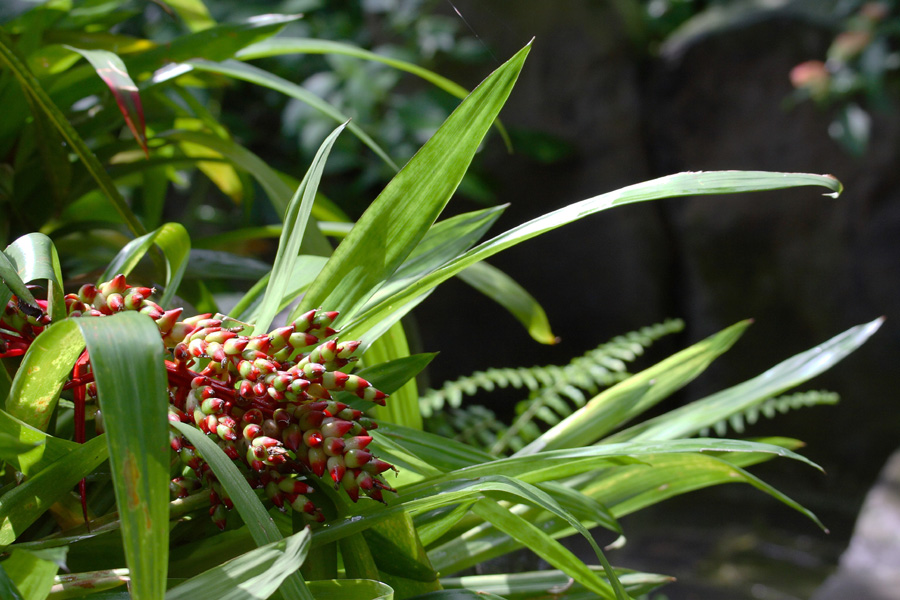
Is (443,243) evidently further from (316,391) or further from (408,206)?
(316,391)

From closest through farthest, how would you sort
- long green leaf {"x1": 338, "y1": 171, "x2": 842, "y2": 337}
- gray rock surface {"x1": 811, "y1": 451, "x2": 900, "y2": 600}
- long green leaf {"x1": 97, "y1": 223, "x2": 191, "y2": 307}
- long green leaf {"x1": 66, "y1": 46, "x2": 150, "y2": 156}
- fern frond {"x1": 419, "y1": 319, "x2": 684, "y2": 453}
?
long green leaf {"x1": 338, "y1": 171, "x2": 842, "y2": 337}, long green leaf {"x1": 97, "y1": 223, "x2": 191, "y2": 307}, long green leaf {"x1": 66, "y1": 46, "x2": 150, "y2": 156}, fern frond {"x1": 419, "y1": 319, "x2": 684, "y2": 453}, gray rock surface {"x1": 811, "y1": 451, "x2": 900, "y2": 600}

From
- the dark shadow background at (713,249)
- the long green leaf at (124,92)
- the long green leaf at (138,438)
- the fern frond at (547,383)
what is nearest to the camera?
the long green leaf at (138,438)

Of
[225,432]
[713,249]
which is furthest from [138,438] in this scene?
[713,249]

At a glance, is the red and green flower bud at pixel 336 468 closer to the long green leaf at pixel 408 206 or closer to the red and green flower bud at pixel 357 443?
the red and green flower bud at pixel 357 443

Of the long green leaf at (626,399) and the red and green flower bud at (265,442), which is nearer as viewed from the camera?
the red and green flower bud at (265,442)

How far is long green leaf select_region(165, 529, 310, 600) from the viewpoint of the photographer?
287 millimetres

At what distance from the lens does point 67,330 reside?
31cm

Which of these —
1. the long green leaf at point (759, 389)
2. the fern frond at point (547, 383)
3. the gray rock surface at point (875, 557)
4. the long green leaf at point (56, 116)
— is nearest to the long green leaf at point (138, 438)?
the long green leaf at point (56, 116)

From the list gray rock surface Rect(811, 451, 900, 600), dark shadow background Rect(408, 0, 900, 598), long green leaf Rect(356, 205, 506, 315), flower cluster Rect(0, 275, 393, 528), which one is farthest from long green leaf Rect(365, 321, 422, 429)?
dark shadow background Rect(408, 0, 900, 598)

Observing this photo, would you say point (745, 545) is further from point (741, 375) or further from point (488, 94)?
point (488, 94)

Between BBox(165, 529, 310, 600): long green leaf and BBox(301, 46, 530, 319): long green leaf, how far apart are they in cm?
15

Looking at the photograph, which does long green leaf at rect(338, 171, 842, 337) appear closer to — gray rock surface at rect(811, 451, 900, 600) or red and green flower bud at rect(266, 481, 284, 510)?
red and green flower bud at rect(266, 481, 284, 510)

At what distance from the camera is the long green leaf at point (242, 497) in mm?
304

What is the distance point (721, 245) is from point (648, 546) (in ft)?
4.56
